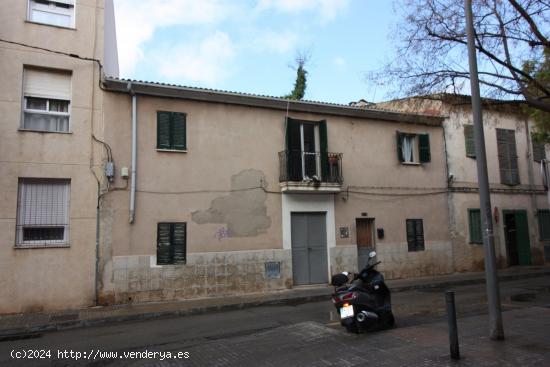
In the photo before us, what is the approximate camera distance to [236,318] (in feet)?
31.7

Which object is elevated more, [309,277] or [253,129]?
[253,129]

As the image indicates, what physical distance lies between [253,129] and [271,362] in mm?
8889

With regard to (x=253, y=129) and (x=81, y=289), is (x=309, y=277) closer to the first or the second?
(x=253, y=129)

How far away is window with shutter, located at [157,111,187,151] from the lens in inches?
489

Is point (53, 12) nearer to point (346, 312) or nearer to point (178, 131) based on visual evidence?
point (178, 131)

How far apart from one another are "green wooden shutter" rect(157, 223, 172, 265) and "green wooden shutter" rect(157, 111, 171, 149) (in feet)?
7.53

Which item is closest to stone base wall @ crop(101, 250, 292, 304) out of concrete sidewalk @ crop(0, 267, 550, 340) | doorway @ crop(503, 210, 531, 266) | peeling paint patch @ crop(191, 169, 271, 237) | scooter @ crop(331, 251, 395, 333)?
concrete sidewalk @ crop(0, 267, 550, 340)

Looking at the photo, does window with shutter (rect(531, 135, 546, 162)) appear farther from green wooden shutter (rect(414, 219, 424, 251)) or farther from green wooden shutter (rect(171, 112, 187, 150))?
green wooden shutter (rect(171, 112, 187, 150))

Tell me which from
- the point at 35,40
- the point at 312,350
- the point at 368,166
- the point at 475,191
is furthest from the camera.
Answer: the point at 475,191

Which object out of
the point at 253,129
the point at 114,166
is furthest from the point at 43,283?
the point at 253,129

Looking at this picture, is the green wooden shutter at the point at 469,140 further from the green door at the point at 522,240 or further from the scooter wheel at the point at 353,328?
the scooter wheel at the point at 353,328

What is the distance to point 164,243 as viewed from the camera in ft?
39.7

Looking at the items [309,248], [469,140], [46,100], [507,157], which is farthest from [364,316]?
[507,157]

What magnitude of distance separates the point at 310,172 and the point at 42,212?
795cm
